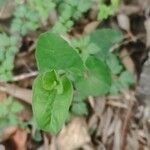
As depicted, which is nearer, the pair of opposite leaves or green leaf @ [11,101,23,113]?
the pair of opposite leaves

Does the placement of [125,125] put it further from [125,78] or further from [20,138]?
[20,138]

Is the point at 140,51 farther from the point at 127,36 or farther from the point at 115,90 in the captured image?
the point at 115,90

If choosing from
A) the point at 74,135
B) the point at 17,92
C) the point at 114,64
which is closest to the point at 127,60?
the point at 114,64

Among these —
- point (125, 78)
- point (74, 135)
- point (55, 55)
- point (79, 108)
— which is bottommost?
point (74, 135)

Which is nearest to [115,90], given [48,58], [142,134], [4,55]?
[142,134]

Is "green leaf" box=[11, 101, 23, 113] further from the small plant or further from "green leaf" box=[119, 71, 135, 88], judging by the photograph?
"green leaf" box=[119, 71, 135, 88]

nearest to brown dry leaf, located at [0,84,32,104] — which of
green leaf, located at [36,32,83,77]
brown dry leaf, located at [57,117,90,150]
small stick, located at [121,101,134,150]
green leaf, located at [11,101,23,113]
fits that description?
green leaf, located at [11,101,23,113]

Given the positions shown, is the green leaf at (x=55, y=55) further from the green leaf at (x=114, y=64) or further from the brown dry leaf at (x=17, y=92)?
the brown dry leaf at (x=17, y=92)
